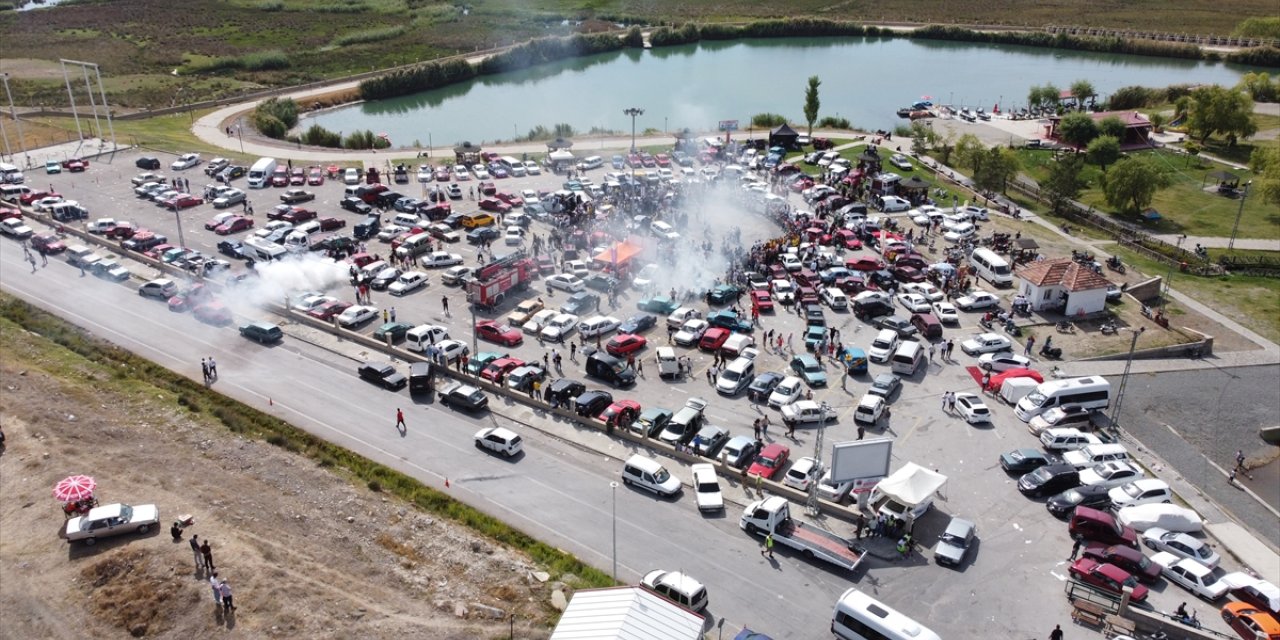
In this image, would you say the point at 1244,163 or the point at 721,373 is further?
the point at 1244,163

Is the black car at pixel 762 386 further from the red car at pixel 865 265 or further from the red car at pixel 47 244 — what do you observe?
the red car at pixel 47 244

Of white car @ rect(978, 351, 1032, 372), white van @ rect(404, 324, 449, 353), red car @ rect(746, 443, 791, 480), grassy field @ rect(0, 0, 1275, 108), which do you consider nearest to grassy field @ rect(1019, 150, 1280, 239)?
white car @ rect(978, 351, 1032, 372)

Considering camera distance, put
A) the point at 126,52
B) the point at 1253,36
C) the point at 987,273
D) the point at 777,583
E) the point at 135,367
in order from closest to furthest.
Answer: the point at 777,583 → the point at 135,367 → the point at 987,273 → the point at 126,52 → the point at 1253,36

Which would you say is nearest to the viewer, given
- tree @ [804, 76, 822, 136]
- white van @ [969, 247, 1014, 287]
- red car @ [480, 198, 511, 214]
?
white van @ [969, 247, 1014, 287]

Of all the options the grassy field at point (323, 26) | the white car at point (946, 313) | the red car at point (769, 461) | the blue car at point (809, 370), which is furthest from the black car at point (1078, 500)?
the grassy field at point (323, 26)

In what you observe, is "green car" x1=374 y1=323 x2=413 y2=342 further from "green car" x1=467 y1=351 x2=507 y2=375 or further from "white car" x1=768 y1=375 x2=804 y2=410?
"white car" x1=768 y1=375 x2=804 y2=410

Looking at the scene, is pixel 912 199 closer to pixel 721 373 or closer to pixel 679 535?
pixel 721 373

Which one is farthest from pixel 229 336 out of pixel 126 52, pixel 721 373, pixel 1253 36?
pixel 1253 36
